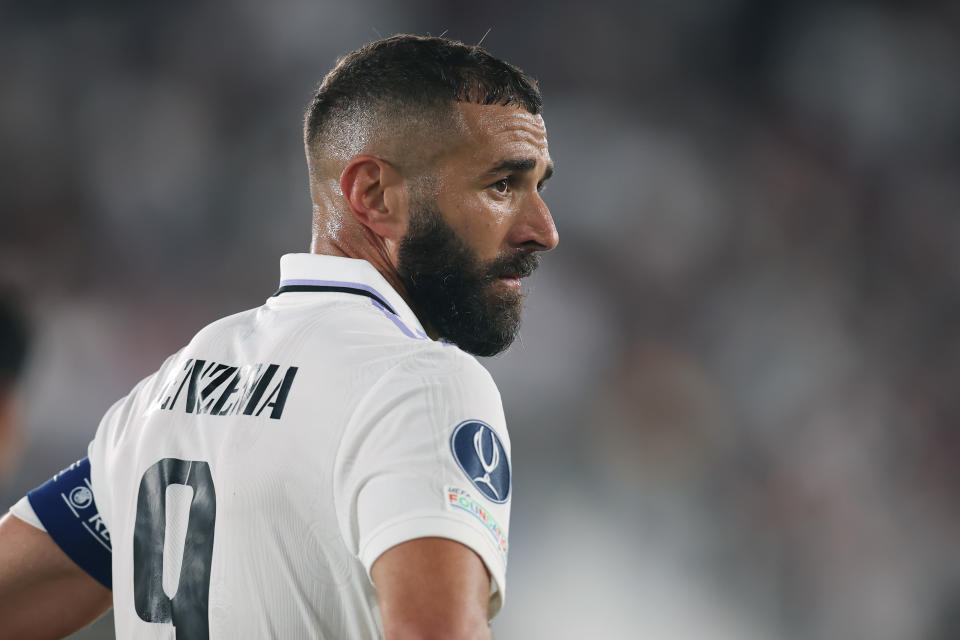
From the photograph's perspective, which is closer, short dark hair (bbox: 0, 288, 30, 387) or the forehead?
the forehead

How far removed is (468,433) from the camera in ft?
2.35

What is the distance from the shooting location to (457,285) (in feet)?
3.35

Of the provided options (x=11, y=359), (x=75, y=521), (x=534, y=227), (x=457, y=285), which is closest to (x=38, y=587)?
(x=75, y=521)

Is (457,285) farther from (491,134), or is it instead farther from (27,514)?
(27,514)

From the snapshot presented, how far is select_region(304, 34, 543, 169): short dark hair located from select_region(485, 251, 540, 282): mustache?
0.16 m

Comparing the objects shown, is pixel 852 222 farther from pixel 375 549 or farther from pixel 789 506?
pixel 375 549

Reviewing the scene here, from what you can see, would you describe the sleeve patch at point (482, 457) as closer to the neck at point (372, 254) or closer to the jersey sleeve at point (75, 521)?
the neck at point (372, 254)

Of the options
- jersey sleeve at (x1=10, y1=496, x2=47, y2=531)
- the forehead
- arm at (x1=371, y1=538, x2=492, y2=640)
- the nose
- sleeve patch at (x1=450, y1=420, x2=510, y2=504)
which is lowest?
jersey sleeve at (x1=10, y1=496, x2=47, y2=531)

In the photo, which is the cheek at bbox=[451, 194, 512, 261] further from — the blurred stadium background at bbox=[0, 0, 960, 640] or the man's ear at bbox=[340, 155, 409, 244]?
the blurred stadium background at bbox=[0, 0, 960, 640]

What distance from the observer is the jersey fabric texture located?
700 mm

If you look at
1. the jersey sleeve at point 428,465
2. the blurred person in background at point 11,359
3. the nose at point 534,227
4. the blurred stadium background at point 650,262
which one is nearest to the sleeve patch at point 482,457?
the jersey sleeve at point 428,465

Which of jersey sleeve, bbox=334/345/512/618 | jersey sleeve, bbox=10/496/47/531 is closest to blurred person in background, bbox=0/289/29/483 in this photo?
jersey sleeve, bbox=10/496/47/531

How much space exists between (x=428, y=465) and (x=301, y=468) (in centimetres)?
12

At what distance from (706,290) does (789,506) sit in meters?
0.94
